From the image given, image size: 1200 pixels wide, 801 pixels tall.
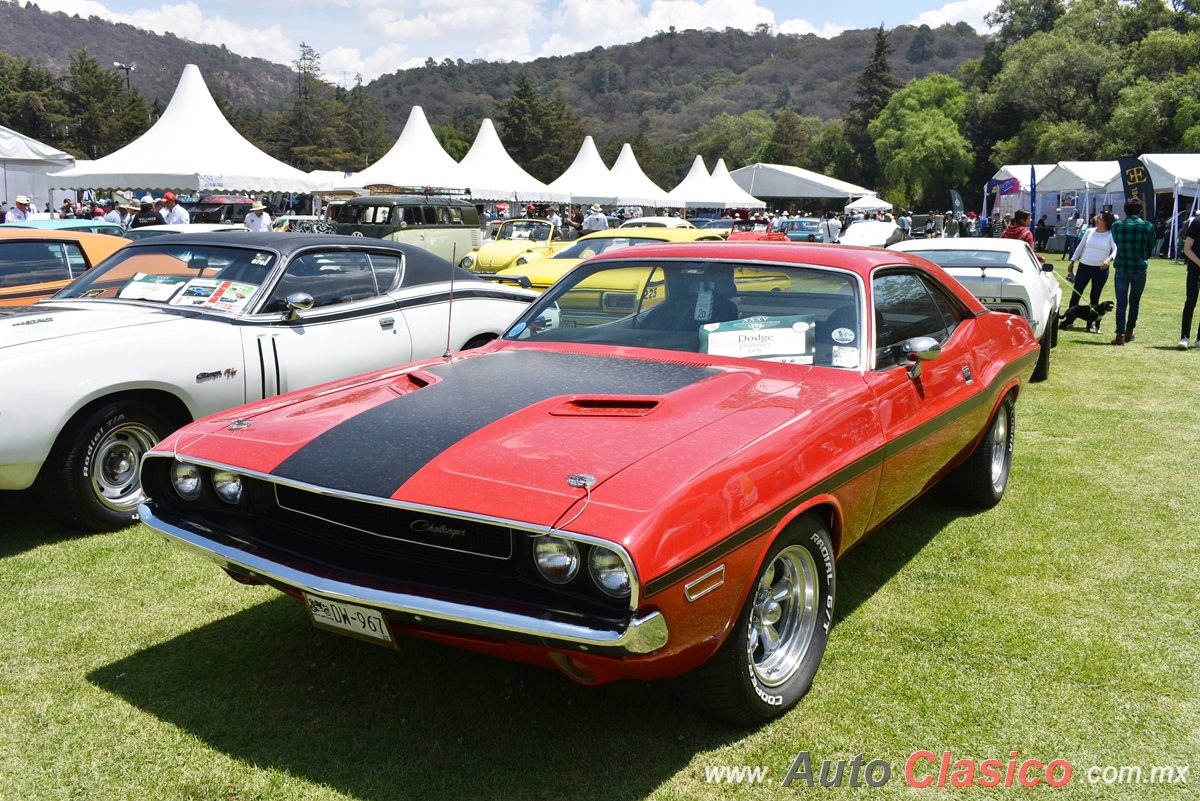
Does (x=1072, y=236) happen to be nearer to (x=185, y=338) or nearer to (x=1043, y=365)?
(x=1043, y=365)

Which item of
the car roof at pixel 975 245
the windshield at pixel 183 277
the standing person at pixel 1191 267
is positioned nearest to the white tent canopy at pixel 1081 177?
the standing person at pixel 1191 267

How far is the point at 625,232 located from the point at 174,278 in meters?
7.80

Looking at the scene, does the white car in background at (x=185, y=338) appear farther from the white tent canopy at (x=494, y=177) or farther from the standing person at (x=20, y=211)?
the white tent canopy at (x=494, y=177)

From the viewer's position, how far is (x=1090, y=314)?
11750 mm

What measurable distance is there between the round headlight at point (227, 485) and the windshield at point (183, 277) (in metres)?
2.33

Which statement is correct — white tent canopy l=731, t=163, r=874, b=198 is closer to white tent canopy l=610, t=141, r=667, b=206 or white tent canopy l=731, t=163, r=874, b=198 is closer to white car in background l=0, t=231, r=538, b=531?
white tent canopy l=610, t=141, r=667, b=206

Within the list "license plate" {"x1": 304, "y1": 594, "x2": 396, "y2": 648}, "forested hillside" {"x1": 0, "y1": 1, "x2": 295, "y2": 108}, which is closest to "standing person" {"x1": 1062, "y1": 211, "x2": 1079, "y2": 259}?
"license plate" {"x1": 304, "y1": 594, "x2": 396, "y2": 648}

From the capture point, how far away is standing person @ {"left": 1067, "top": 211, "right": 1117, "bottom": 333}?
447 inches

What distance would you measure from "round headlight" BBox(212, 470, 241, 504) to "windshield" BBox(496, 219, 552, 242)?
61.3ft

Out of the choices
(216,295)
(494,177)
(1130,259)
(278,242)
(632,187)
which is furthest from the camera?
(632,187)

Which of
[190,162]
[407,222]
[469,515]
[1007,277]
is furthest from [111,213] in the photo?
[469,515]

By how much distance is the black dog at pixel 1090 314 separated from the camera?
11.7 m

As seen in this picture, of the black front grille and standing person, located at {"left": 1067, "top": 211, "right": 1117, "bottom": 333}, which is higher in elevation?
standing person, located at {"left": 1067, "top": 211, "right": 1117, "bottom": 333}

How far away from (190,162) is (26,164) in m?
4.98
